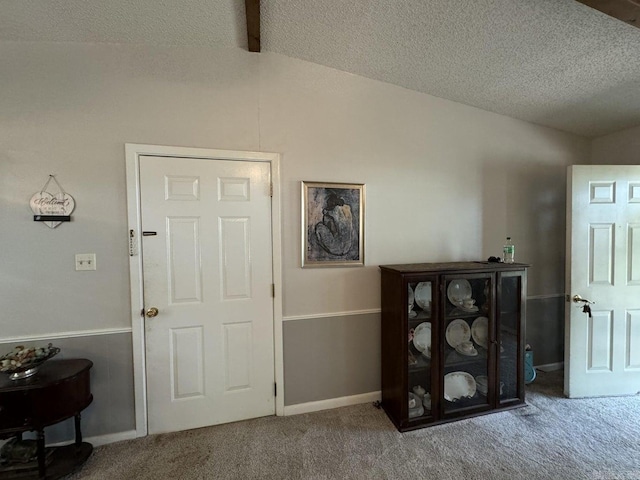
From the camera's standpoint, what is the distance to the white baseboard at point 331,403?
207cm

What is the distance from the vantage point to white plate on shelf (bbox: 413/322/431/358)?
2.03m

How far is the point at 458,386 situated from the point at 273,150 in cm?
237

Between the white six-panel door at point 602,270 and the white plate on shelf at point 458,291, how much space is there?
94 cm

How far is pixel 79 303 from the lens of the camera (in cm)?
174

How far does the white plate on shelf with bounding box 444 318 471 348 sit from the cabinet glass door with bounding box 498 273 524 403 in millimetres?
284

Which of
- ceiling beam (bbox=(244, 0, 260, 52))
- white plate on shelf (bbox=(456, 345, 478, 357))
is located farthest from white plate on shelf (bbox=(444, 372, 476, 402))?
ceiling beam (bbox=(244, 0, 260, 52))

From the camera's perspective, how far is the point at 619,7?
4.08 ft

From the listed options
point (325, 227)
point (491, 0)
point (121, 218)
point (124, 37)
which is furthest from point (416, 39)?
point (121, 218)

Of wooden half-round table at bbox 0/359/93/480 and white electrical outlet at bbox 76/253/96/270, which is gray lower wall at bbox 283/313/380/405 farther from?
white electrical outlet at bbox 76/253/96/270

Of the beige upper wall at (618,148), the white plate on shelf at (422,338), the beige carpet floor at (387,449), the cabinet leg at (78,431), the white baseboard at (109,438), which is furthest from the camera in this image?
the beige upper wall at (618,148)

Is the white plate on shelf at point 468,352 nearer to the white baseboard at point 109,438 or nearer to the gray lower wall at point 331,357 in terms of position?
the gray lower wall at point 331,357

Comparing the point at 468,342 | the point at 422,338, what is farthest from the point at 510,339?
the point at 422,338

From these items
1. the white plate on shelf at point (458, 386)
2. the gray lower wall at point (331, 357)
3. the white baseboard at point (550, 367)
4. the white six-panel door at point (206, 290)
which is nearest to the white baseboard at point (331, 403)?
the gray lower wall at point (331, 357)

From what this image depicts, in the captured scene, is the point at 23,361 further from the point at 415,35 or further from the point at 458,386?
the point at 415,35
